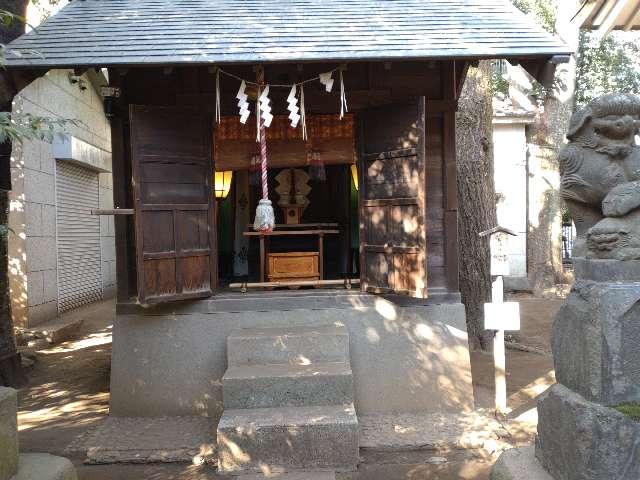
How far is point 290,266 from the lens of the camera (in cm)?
855

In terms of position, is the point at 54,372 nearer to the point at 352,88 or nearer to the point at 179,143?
the point at 179,143

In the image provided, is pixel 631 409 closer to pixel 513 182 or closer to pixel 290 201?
pixel 290 201

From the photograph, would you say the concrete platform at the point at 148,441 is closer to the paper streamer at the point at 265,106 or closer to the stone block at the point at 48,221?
the paper streamer at the point at 265,106

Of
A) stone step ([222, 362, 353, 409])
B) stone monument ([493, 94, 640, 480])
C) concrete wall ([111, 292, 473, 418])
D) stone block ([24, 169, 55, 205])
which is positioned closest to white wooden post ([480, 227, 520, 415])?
concrete wall ([111, 292, 473, 418])

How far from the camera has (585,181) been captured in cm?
360

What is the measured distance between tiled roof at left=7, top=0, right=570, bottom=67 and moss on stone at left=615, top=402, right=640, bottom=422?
373 cm

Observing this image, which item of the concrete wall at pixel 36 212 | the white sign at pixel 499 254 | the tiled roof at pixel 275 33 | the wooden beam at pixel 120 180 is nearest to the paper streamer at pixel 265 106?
the tiled roof at pixel 275 33

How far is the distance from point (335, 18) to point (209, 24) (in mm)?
1554

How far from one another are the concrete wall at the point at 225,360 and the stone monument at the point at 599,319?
2557mm

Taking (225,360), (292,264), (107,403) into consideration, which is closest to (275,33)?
(292,264)

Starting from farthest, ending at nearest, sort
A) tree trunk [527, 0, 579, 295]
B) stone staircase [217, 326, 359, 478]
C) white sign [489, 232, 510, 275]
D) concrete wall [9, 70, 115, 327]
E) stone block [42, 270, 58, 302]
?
1. tree trunk [527, 0, 579, 295]
2. stone block [42, 270, 58, 302]
3. concrete wall [9, 70, 115, 327]
4. white sign [489, 232, 510, 275]
5. stone staircase [217, 326, 359, 478]

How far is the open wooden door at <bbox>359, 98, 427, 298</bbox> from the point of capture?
5961mm

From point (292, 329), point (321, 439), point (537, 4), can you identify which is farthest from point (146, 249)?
point (537, 4)

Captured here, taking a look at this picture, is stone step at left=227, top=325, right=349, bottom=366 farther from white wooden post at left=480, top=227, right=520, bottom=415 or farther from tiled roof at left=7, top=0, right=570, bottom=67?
tiled roof at left=7, top=0, right=570, bottom=67
